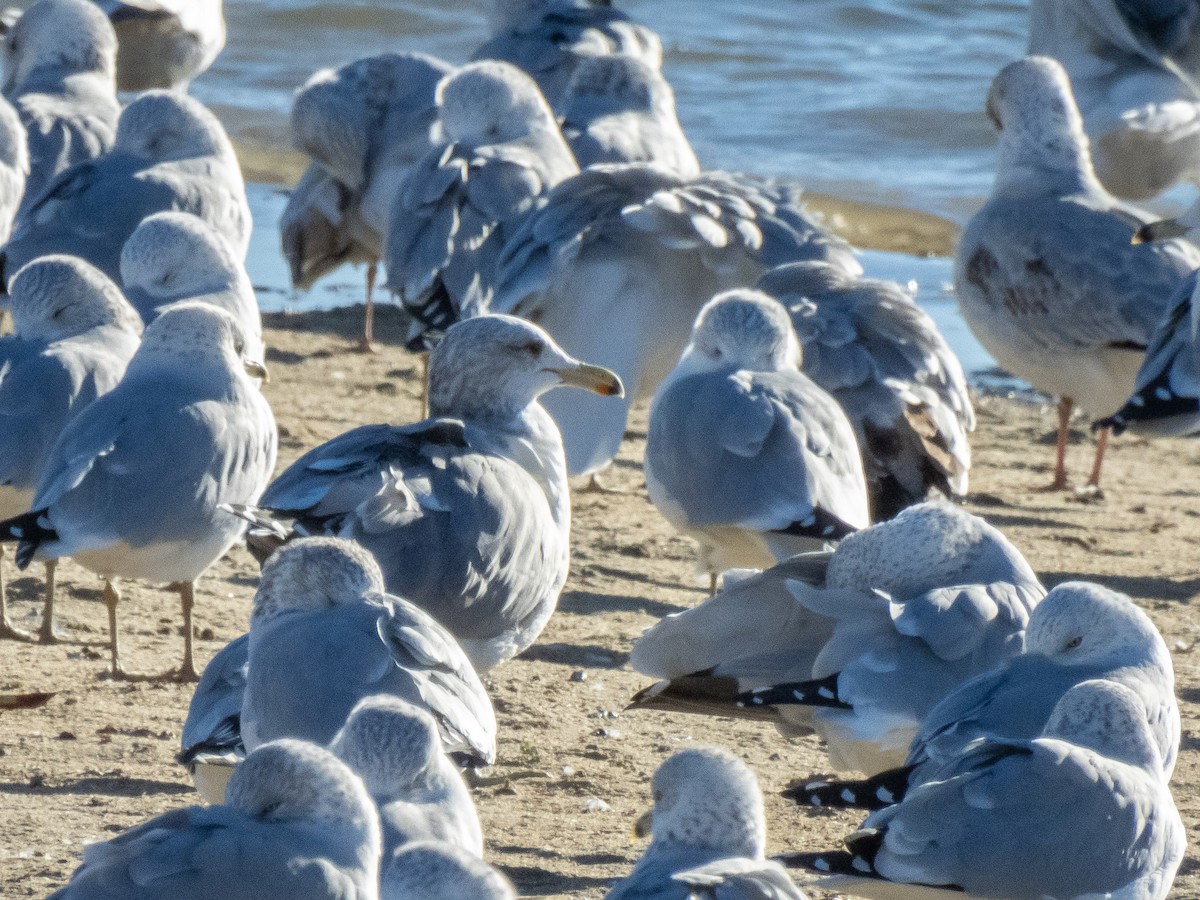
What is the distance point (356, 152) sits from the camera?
10109 millimetres

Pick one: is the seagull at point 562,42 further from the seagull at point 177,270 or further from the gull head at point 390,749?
the gull head at point 390,749

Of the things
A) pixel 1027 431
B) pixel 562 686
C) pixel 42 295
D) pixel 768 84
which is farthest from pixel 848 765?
pixel 768 84

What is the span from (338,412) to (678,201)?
2.06 metres

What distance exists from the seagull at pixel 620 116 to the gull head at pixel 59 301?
3.43 m

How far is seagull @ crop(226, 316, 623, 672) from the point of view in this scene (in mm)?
4871

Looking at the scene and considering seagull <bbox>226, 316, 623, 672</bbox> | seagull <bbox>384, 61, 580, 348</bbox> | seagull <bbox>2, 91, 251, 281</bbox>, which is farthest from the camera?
seagull <bbox>384, 61, 580, 348</bbox>

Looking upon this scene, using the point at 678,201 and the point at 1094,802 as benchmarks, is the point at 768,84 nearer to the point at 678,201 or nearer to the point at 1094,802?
the point at 678,201

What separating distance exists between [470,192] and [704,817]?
4872 millimetres

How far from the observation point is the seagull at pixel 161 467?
5.21m

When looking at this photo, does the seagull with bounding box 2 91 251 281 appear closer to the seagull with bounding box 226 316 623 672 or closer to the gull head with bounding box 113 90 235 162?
the gull head with bounding box 113 90 235 162

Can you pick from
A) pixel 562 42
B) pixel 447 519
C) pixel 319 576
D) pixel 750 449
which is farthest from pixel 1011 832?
pixel 562 42

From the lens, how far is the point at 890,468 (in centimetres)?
636

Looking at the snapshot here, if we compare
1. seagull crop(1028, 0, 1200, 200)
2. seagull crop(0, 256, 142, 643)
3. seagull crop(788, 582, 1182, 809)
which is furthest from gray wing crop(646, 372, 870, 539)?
seagull crop(1028, 0, 1200, 200)

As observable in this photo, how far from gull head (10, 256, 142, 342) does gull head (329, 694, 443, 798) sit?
2.90 meters
